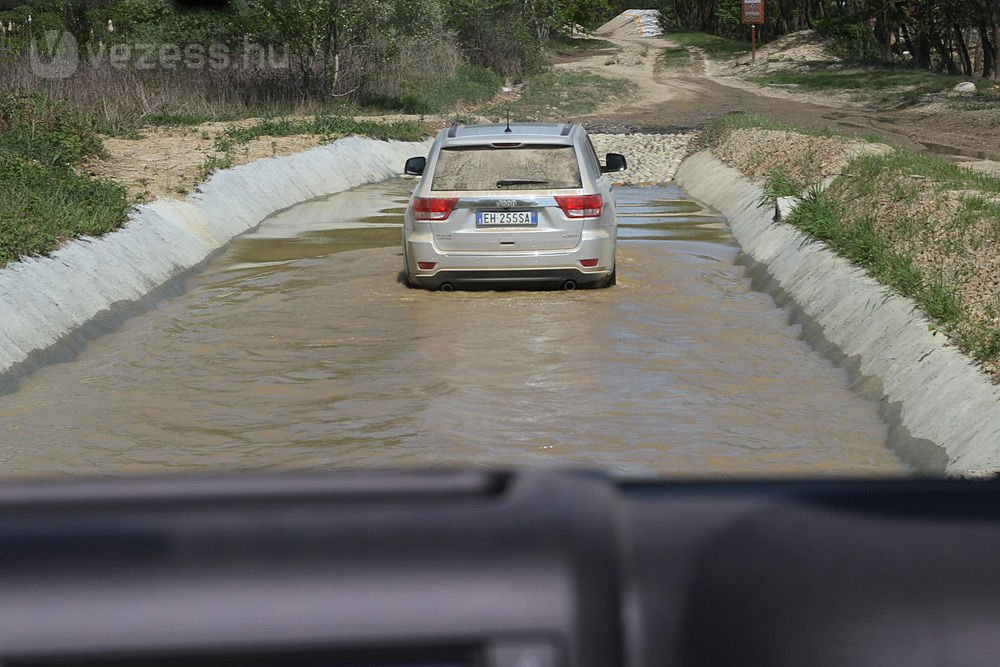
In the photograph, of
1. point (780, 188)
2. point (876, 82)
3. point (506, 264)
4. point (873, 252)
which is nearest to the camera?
point (873, 252)

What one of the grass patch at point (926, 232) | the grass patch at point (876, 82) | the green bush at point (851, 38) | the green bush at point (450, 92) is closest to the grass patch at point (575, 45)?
the green bush at point (851, 38)

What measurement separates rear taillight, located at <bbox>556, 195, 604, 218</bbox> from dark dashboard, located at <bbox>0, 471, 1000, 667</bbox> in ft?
41.2

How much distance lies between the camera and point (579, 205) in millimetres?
13688

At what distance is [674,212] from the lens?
78.0ft

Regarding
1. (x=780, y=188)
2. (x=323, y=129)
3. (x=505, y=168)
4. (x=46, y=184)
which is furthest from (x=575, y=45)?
(x=505, y=168)

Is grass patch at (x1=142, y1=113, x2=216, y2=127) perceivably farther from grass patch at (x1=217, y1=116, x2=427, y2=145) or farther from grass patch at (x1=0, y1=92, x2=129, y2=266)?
grass patch at (x1=0, y1=92, x2=129, y2=266)

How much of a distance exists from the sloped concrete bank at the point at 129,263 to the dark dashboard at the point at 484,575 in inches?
395

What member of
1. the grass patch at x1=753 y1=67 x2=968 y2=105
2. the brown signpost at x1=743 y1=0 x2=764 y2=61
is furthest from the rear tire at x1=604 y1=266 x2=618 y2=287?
the brown signpost at x1=743 y1=0 x2=764 y2=61

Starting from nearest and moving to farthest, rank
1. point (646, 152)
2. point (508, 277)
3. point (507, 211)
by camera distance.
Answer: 1. point (507, 211)
2. point (508, 277)
3. point (646, 152)

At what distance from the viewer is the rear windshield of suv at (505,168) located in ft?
44.9

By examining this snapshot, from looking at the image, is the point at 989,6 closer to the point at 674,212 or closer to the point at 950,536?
the point at 674,212

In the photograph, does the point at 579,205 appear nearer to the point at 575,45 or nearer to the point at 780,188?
the point at 780,188

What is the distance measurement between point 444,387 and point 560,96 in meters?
43.8

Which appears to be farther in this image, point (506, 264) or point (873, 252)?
point (506, 264)
